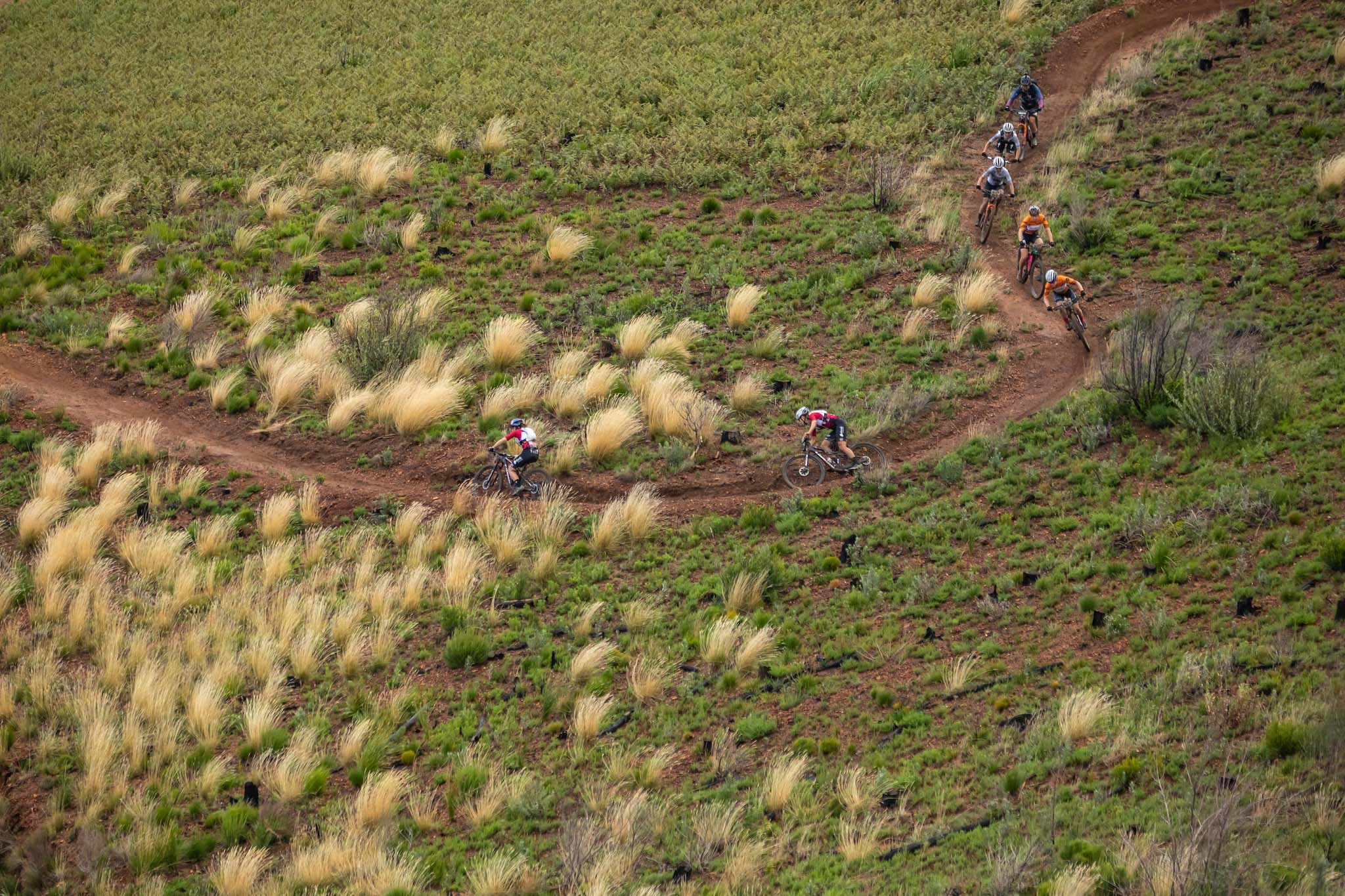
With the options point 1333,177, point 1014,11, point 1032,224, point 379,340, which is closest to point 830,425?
point 1032,224

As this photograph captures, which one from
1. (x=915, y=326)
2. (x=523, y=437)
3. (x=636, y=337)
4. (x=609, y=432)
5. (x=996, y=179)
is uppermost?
(x=996, y=179)

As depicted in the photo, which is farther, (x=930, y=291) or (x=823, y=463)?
(x=930, y=291)

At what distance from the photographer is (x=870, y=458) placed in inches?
627

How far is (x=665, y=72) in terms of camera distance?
29.9 metres

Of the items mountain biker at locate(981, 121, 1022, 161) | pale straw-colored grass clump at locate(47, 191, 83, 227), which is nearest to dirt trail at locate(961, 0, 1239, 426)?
mountain biker at locate(981, 121, 1022, 161)

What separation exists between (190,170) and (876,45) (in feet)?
57.6

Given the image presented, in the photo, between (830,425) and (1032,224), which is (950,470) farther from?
(1032,224)

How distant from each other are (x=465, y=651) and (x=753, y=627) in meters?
3.30

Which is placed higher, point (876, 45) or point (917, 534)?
point (876, 45)

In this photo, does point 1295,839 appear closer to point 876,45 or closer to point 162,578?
point 162,578

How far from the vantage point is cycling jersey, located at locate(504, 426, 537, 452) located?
15.7 m

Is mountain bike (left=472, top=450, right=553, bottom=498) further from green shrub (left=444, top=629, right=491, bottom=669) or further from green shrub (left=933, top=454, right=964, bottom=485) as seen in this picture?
green shrub (left=933, top=454, right=964, bottom=485)

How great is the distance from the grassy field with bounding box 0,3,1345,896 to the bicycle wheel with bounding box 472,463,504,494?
525 millimetres

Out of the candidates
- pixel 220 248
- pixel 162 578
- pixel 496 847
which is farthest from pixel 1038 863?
pixel 220 248
